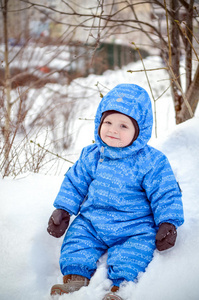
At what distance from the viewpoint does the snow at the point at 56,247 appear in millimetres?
1473

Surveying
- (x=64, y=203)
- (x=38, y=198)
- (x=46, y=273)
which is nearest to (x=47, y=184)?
(x=38, y=198)

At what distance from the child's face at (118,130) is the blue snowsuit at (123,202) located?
1.7 inches

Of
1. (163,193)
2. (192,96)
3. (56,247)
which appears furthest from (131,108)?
(192,96)

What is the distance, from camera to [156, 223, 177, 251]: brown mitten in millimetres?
1568

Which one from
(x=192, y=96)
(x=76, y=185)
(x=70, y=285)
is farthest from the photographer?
(x=192, y=96)

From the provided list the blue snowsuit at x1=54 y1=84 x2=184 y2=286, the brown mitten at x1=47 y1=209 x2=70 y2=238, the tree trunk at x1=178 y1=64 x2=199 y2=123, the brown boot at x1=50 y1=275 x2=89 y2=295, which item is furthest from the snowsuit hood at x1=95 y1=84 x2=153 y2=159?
the tree trunk at x1=178 y1=64 x2=199 y2=123

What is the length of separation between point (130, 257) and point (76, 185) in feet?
1.85

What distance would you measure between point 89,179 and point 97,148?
209 mm

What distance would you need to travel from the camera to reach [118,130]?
1.73 m

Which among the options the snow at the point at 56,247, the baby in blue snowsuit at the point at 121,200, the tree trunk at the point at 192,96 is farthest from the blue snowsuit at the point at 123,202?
the tree trunk at the point at 192,96

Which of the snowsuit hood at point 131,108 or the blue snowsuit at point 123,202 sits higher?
the snowsuit hood at point 131,108

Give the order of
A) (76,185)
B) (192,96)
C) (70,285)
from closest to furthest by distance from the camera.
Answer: (70,285)
(76,185)
(192,96)

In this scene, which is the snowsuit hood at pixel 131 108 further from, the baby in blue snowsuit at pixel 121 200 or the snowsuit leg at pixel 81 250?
the snowsuit leg at pixel 81 250

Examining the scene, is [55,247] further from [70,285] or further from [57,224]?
[70,285]
